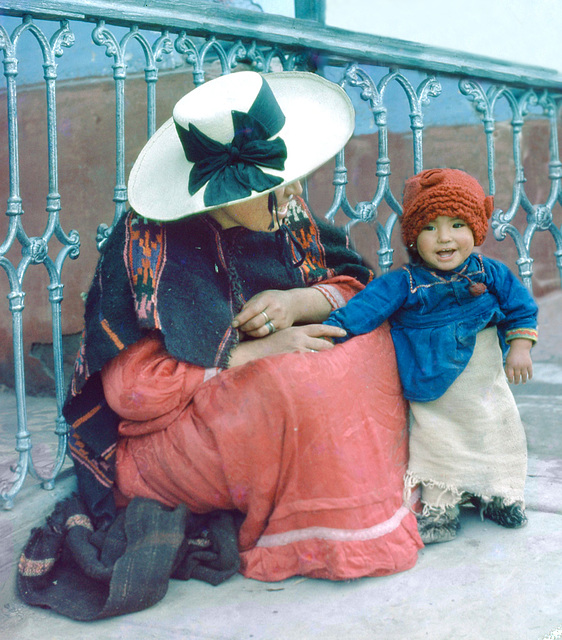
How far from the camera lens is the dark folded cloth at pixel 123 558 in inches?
78.2

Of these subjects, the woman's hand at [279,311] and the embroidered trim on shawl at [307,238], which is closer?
the woman's hand at [279,311]

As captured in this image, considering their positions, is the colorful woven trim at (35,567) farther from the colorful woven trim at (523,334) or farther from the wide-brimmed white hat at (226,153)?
the colorful woven trim at (523,334)

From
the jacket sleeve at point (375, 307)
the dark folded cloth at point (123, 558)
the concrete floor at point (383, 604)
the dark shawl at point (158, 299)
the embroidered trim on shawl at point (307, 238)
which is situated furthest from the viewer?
the embroidered trim on shawl at point (307, 238)

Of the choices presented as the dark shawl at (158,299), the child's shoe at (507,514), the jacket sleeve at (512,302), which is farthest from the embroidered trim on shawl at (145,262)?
the child's shoe at (507,514)

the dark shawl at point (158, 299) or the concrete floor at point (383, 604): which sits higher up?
the dark shawl at point (158, 299)

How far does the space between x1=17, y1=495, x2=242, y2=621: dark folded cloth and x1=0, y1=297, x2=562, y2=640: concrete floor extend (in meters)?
0.04

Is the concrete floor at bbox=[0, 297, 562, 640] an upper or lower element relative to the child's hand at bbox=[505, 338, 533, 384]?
lower

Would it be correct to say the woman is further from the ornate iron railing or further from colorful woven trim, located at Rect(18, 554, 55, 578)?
the ornate iron railing

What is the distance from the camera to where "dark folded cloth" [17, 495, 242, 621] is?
199cm

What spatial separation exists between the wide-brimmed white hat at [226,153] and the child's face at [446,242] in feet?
1.39

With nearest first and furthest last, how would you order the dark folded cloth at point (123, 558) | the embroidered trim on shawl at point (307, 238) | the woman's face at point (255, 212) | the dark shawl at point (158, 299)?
1. the dark folded cloth at point (123, 558)
2. the dark shawl at point (158, 299)
3. the woman's face at point (255, 212)
4. the embroidered trim on shawl at point (307, 238)

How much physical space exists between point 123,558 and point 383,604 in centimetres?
74

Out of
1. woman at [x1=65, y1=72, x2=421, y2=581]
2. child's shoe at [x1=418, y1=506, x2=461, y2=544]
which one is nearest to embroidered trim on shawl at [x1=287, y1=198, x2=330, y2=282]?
woman at [x1=65, y1=72, x2=421, y2=581]

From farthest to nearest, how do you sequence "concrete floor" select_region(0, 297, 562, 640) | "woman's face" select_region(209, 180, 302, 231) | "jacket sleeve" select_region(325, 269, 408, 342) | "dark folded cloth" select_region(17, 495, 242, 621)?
"jacket sleeve" select_region(325, 269, 408, 342) → "woman's face" select_region(209, 180, 302, 231) → "dark folded cloth" select_region(17, 495, 242, 621) → "concrete floor" select_region(0, 297, 562, 640)
